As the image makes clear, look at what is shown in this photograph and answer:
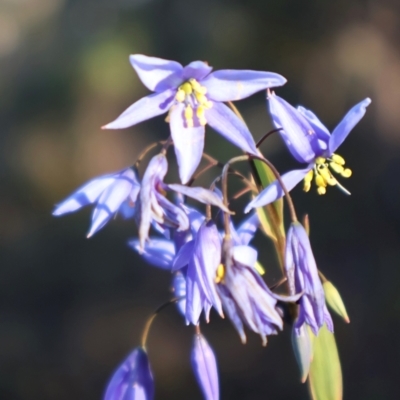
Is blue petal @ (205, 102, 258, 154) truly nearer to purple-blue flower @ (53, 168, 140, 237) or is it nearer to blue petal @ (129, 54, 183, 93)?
blue petal @ (129, 54, 183, 93)

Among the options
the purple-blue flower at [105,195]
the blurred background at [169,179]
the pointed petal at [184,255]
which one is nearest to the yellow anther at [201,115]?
the purple-blue flower at [105,195]

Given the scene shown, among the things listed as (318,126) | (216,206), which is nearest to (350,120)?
(318,126)

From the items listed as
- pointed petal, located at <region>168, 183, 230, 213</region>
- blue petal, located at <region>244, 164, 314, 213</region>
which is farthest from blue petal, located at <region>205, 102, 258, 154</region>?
pointed petal, located at <region>168, 183, 230, 213</region>

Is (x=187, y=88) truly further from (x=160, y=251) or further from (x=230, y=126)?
(x=160, y=251)

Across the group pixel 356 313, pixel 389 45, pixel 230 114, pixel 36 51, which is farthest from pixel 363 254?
pixel 36 51

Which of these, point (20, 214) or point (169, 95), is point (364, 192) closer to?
point (20, 214)

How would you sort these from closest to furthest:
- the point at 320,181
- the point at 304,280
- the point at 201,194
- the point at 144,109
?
the point at 201,194 → the point at 304,280 → the point at 144,109 → the point at 320,181

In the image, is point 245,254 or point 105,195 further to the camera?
point 105,195
